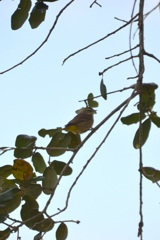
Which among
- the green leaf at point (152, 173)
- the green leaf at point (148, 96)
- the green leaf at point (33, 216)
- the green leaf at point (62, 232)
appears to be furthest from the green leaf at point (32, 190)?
the green leaf at point (148, 96)

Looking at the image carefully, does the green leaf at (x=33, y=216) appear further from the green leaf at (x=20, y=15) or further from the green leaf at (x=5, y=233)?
the green leaf at (x=20, y=15)

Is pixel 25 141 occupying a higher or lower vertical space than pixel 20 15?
lower

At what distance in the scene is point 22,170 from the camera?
1.91 meters

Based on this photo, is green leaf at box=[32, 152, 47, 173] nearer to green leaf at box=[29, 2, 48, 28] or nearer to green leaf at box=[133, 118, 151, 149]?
green leaf at box=[133, 118, 151, 149]

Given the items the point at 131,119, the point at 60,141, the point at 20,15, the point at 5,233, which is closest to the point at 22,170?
the point at 60,141

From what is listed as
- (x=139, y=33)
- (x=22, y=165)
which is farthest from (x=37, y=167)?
(x=139, y=33)

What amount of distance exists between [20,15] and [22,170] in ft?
1.87

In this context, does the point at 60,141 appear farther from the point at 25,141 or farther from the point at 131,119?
the point at 131,119

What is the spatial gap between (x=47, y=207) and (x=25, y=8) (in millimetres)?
820

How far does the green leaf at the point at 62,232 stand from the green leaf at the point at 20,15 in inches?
29.3

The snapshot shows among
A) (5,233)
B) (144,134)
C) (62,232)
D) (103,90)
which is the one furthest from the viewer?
(144,134)

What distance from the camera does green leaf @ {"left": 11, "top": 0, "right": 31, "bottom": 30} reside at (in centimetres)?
204

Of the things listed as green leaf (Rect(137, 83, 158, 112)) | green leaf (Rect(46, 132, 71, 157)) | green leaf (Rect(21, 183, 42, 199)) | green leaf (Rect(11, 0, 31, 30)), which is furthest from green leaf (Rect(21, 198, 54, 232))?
green leaf (Rect(11, 0, 31, 30))

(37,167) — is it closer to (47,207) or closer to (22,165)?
(22,165)
